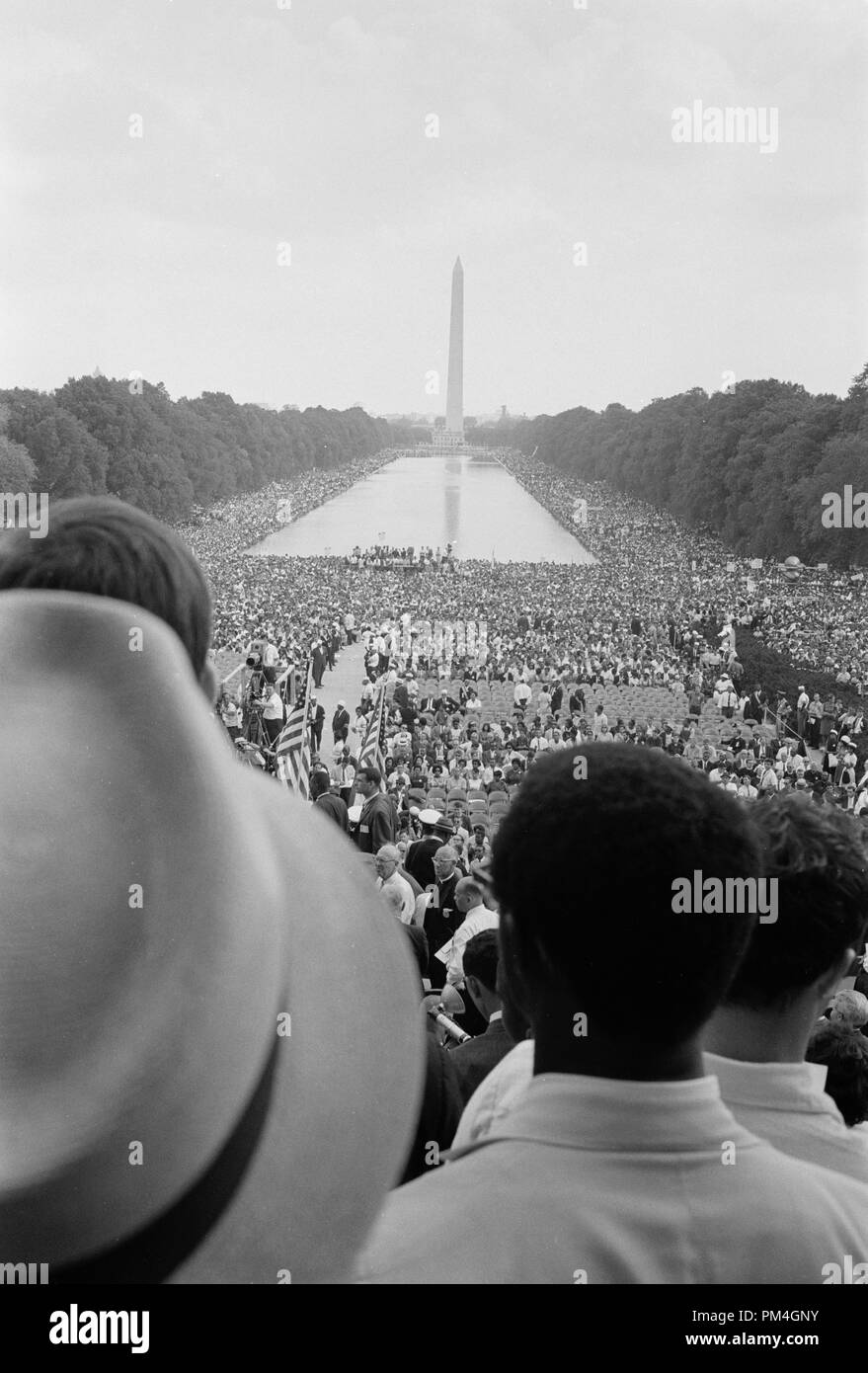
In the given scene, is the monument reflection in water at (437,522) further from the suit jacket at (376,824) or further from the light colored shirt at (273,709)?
the suit jacket at (376,824)

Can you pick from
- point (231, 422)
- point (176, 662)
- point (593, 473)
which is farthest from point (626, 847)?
point (593, 473)

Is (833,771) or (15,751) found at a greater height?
(15,751)

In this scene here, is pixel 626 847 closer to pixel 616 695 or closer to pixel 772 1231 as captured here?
pixel 772 1231

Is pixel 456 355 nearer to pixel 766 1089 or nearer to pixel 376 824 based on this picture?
pixel 376 824

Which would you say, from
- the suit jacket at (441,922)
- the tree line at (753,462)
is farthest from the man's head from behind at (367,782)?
the tree line at (753,462)

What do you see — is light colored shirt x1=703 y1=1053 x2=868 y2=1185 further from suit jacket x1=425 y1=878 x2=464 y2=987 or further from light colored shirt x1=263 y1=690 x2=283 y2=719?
light colored shirt x1=263 y1=690 x2=283 y2=719

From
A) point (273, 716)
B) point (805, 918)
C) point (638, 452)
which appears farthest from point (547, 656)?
point (638, 452)

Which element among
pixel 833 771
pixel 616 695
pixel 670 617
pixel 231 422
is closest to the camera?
pixel 833 771
